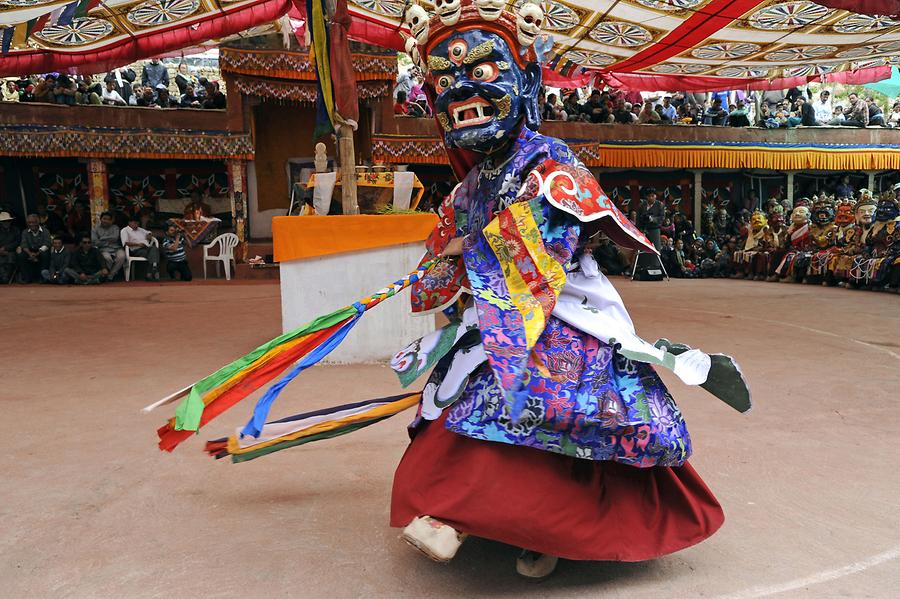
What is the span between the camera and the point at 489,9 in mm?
2230

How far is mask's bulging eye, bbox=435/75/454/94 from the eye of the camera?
→ 2297 mm

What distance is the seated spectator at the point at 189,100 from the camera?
13.8 metres

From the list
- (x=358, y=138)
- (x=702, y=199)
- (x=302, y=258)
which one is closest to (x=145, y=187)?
(x=358, y=138)

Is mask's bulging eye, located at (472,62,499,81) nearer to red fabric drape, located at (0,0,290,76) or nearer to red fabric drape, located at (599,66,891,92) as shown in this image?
red fabric drape, located at (0,0,290,76)

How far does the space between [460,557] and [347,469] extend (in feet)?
3.14

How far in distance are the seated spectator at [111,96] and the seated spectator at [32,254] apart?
2693mm

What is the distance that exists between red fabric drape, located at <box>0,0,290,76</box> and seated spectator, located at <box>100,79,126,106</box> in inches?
140

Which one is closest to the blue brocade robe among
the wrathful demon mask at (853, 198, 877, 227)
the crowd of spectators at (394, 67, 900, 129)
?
the wrathful demon mask at (853, 198, 877, 227)

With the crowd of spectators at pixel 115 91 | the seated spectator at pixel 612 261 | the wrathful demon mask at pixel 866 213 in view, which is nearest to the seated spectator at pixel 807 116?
the wrathful demon mask at pixel 866 213

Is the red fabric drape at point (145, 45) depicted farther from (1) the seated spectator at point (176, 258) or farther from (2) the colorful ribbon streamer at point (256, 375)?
(2) the colorful ribbon streamer at point (256, 375)

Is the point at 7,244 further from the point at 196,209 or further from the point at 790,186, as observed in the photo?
the point at 790,186

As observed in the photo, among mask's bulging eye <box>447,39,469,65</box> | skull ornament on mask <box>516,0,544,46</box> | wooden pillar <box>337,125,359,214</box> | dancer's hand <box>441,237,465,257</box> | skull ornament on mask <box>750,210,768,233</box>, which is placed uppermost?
skull ornament on mask <box>516,0,544,46</box>

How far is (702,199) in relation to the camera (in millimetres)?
17438

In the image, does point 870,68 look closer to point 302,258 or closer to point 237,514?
point 302,258
